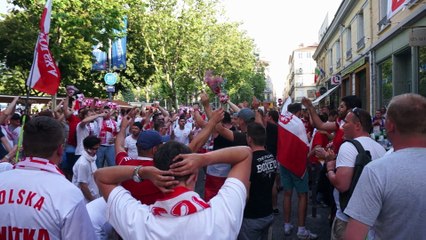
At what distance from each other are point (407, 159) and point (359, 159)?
117 centimetres

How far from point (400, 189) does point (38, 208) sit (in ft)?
6.33

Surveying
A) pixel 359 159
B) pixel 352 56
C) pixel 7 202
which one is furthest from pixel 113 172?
pixel 352 56

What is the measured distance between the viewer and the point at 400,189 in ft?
7.18

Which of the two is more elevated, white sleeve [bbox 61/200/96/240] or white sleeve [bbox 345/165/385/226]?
white sleeve [bbox 345/165/385/226]

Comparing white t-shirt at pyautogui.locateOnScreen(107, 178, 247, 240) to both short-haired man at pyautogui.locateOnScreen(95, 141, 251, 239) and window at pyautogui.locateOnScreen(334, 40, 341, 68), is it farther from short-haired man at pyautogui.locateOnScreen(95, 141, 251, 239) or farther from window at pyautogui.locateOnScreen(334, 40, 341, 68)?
window at pyautogui.locateOnScreen(334, 40, 341, 68)

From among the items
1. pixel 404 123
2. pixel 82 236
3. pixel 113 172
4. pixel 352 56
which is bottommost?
pixel 82 236

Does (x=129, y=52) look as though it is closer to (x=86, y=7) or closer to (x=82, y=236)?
(x=86, y=7)

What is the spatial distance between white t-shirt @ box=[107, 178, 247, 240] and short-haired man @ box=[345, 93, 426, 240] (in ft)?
2.09

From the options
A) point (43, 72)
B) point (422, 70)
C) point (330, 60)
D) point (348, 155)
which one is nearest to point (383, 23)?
point (422, 70)

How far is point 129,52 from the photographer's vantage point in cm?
3253

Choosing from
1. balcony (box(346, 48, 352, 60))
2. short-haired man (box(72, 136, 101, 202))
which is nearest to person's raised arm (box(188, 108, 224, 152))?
short-haired man (box(72, 136, 101, 202))

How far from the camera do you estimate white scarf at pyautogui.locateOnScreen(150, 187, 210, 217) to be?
1.97 meters

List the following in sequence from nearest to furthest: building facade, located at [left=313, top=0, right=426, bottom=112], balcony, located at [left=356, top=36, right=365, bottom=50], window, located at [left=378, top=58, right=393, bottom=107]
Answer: building facade, located at [left=313, top=0, right=426, bottom=112], window, located at [left=378, top=58, right=393, bottom=107], balcony, located at [left=356, top=36, right=365, bottom=50]

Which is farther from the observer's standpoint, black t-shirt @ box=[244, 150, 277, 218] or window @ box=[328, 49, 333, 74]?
window @ box=[328, 49, 333, 74]
